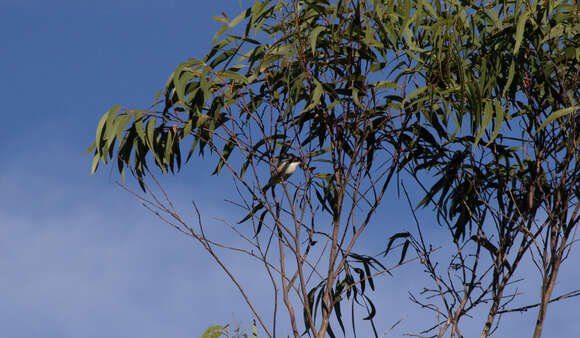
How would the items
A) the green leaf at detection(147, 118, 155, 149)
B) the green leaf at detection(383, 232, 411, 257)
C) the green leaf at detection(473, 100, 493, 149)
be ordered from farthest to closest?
1. the green leaf at detection(383, 232, 411, 257)
2. the green leaf at detection(147, 118, 155, 149)
3. the green leaf at detection(473, 100, 493, 149)

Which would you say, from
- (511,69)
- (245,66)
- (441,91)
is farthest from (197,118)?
(511,69)

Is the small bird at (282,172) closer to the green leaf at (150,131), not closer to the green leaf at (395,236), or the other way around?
the green leaf at (150,131)

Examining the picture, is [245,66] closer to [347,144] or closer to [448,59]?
[347,144]

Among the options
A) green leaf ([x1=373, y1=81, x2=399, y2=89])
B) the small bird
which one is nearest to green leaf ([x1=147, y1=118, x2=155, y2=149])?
the small bird

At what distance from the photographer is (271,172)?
2.97 metres

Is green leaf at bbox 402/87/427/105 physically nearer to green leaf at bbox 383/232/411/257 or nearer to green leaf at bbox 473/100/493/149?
green leaf at bbox 473/100/493/149

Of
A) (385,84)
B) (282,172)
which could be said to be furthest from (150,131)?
(385,84)

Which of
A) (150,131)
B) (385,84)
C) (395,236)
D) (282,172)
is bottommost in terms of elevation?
(282,172)

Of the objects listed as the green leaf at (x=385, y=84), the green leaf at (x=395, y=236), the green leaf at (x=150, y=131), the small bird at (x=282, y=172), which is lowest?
the small bird at (x=282, y=172)

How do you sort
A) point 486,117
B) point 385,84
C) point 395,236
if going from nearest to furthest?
point 486,117 → point 385,84 → point 395,236

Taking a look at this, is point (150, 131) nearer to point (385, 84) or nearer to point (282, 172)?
point (282, 172)

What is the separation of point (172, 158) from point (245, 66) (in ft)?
1.88

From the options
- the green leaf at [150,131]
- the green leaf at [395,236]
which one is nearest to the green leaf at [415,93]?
the green leaf at [395,236]

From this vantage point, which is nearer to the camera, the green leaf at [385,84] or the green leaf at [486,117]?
the green leaf at [486,117]
